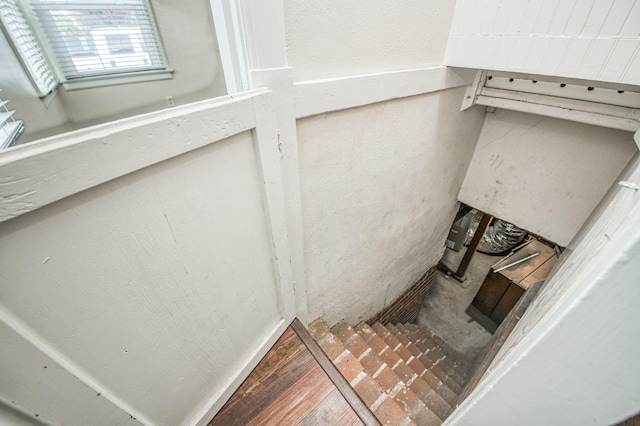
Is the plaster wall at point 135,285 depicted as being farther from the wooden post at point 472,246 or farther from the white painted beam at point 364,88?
the wooden post at point 472,246

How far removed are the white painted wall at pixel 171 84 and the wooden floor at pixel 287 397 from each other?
2024mm

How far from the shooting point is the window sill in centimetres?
207

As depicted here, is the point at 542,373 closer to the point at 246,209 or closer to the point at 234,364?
the point at 246,209

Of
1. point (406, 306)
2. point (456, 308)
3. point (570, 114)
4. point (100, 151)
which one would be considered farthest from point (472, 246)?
point (100, 151)

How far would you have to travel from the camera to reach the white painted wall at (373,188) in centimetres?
118

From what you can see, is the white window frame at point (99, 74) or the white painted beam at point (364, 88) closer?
the white painted beam at point (364, 88)

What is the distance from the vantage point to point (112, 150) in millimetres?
520

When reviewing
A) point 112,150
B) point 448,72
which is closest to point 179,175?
point 112,150

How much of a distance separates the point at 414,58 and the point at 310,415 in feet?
6.04

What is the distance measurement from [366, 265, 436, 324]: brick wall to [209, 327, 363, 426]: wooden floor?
1232 millimetres

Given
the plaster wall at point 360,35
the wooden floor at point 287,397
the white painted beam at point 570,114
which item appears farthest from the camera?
the white painted beam at point 570,114

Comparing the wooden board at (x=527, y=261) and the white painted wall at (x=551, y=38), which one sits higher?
the white painted wall at (x=551, y=38)

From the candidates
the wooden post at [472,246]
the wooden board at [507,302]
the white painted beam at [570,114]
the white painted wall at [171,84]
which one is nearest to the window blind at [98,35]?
the white painted wall at [171,84]

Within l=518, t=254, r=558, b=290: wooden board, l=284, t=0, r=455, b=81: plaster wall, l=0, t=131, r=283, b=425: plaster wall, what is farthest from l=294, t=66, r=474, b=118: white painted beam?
l=518, t=254, r=558, b=290: wooden board
